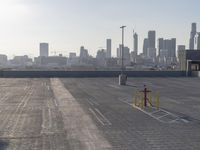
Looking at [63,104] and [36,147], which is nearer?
[36,147]

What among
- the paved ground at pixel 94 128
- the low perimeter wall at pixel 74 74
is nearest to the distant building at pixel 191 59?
the low perimeter wall at pixel 74 74

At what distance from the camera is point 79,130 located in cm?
2148

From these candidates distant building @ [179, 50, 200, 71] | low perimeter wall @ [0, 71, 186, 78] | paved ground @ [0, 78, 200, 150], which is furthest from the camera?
distant building @ [179, 50, 200, 71]

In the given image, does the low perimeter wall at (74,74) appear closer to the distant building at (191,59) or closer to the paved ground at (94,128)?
the distant building at (191,59)

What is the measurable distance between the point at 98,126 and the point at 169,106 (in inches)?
461

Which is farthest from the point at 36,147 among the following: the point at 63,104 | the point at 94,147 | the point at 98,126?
the point at 63,104

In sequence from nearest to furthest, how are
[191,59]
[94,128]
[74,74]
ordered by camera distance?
[94,128] → [74,74] → [191,59]

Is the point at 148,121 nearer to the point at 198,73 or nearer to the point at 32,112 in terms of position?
the point at 32,112

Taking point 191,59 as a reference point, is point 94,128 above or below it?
below

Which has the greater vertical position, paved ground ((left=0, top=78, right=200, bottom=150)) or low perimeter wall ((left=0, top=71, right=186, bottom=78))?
low perimeter wall ((left=0, top=71, right=186, bottom=78))

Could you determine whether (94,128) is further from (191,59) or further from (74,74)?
(191,59)

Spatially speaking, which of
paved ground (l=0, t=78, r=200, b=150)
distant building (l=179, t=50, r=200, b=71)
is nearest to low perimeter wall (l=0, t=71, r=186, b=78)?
distant building (l=179, t=50, r=200, b=71)

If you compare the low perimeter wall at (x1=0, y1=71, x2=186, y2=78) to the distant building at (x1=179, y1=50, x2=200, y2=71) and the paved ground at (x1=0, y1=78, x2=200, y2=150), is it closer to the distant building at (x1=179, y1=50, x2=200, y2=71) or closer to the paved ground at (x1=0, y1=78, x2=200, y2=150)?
the distant building at (x1=179, y1=50, x2=200, y2=71)

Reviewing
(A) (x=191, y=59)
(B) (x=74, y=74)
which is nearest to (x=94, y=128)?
(B) (x=74, y=74)
